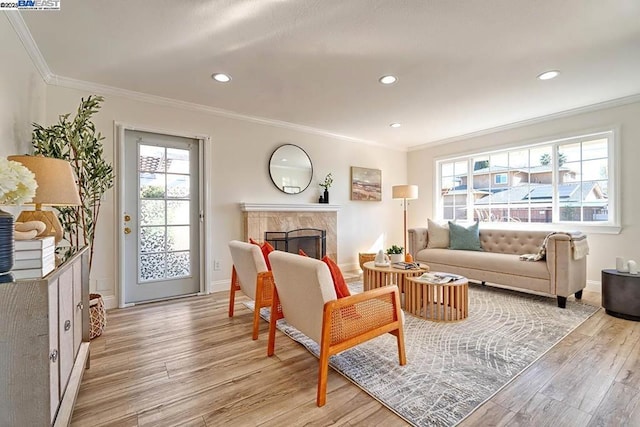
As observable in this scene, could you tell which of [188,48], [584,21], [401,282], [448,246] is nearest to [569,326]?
[401,282]

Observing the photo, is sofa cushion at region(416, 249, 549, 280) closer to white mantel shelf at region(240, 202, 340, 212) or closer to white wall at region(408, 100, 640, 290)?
white wall at region(408, 100, 640, 290)

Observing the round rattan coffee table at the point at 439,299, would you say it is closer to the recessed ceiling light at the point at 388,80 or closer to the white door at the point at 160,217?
the recessed ceiling light at the point at 388,80

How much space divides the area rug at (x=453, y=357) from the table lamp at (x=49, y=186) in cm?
181

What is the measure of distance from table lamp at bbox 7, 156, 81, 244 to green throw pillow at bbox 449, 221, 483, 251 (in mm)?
4400

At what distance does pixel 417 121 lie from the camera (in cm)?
429

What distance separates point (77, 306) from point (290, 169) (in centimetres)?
316

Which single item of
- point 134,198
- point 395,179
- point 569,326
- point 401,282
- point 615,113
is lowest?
point 569,326

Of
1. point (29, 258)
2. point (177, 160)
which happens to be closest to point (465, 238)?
point (177, 160)

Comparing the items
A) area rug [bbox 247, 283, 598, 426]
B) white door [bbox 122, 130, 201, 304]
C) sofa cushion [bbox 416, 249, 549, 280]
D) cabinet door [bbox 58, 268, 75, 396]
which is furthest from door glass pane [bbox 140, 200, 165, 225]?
sofa cushion [bbox 416, 249, 549, 280]

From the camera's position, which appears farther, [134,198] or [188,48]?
[134,198]

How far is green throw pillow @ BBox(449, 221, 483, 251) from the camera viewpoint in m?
4.27

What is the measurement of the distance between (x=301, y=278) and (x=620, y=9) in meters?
2.70

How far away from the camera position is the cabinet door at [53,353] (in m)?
1.07

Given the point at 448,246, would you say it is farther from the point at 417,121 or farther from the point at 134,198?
the point at 134,198
